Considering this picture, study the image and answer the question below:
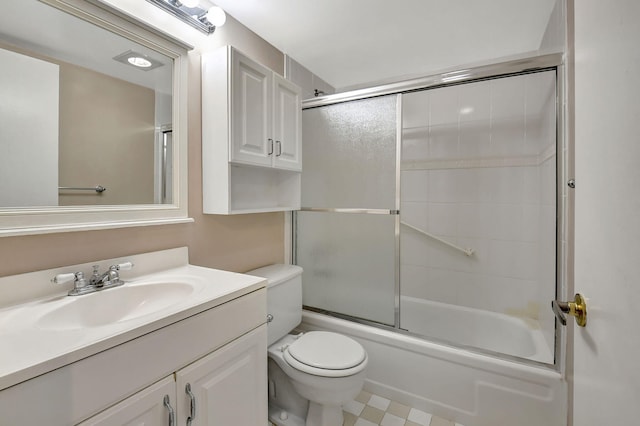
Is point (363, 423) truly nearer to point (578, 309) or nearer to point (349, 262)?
point (349, 262)

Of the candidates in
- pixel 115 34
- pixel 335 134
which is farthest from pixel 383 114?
pixel 115 34

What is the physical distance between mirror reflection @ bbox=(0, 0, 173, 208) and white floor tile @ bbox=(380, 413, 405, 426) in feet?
5.40

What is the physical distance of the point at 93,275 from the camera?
110 cm

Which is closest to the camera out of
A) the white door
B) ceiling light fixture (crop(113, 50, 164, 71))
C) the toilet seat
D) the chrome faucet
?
the white door

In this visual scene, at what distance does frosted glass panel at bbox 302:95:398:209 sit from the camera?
6.07ft

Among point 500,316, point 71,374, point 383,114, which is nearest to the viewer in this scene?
point 71,374

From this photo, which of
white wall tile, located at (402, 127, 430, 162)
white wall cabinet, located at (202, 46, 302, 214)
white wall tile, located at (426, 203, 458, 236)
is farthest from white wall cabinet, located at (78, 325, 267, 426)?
white wall tile, located at (402, 127, 430, 162)

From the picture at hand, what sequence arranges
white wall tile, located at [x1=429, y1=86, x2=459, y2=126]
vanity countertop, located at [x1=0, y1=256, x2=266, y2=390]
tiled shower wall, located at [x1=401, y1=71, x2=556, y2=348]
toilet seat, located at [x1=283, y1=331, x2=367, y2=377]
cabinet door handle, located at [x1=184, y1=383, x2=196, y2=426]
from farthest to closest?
1. white wall tile, located at [x1=429, y1=86, x2=459, y2=126]
2. tiled shower wall, located at [x1=401, y1=71, x2=556, y2=348]
3. toilet seat, located at [x1=283, y1=331, x2=367, y2=377]
4. cabinet door handle, located at [x1=184, y1=383, x2=196, y2=426]
5. vanity countertop, located at [x1=0, y1=256, x2=266, y2=390]

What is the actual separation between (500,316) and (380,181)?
4.60 ft

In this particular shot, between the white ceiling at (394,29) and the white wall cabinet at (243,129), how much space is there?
376mm

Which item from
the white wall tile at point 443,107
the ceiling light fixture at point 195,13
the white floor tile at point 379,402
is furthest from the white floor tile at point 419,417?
the ceiling light fixture at point 195,13

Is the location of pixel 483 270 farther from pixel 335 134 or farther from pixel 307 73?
pixel 307 73

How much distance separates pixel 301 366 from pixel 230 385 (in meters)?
0.46

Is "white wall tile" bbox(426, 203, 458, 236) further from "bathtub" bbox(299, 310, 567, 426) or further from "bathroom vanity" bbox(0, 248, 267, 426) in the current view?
"bathroom vanity" bbox(0, 248, 267, 426)
